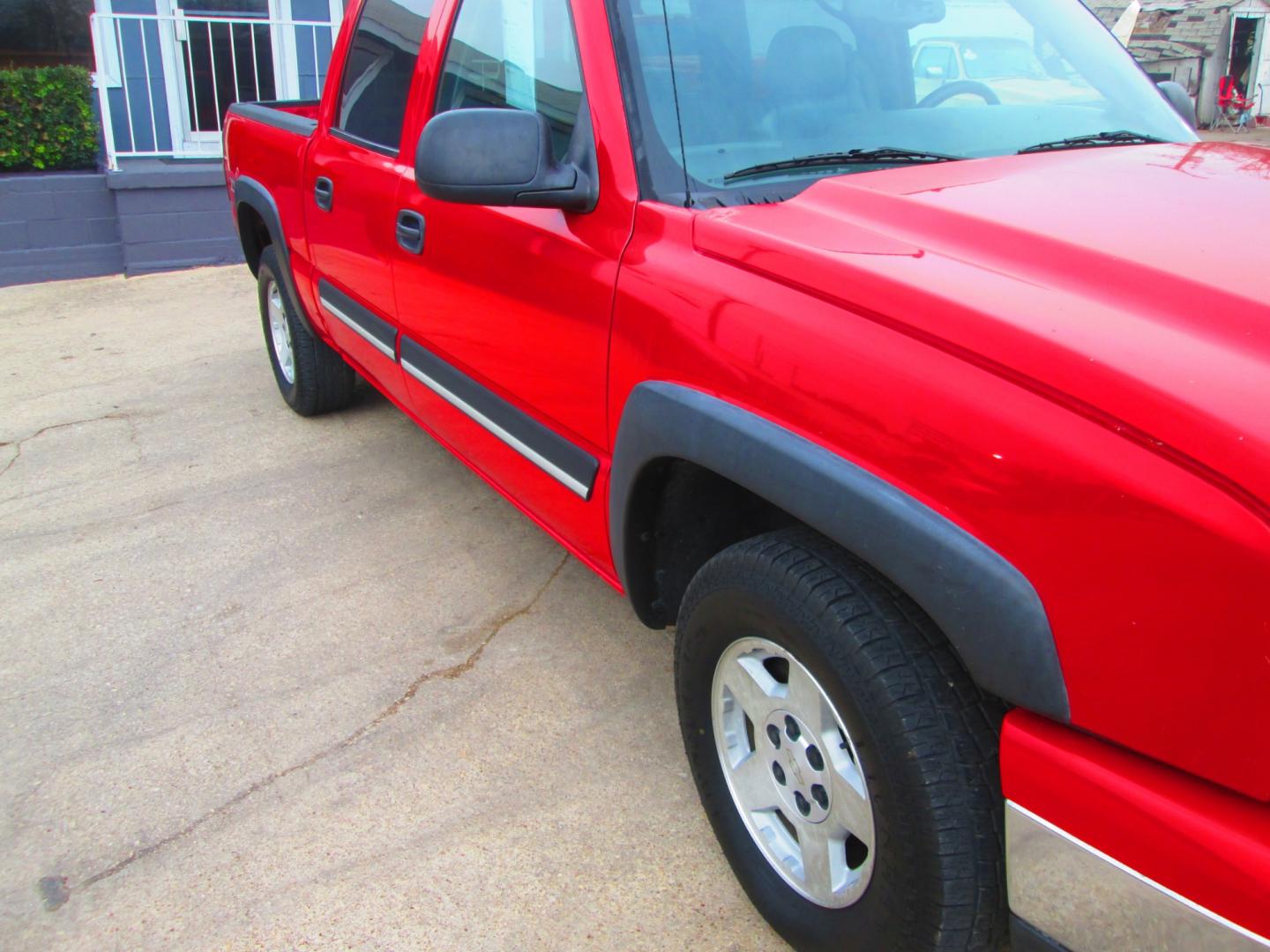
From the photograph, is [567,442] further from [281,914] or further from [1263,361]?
[1263,361]

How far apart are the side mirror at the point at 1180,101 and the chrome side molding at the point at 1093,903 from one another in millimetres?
2248

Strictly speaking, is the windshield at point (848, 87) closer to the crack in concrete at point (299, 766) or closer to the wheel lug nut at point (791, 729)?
the wheel lug nut at point (791, 729)

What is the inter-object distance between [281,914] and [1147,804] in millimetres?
1698

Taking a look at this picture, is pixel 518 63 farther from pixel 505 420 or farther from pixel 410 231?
pixel 505 420

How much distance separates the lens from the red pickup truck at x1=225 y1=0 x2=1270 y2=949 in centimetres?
135

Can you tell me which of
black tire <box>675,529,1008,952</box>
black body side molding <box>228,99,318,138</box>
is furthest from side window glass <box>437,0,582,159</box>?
black body side molding <box>228,99,318,138</box>

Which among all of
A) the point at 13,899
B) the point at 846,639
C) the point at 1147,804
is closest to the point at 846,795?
the point at 846,639

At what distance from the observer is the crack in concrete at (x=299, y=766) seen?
237 centimetres

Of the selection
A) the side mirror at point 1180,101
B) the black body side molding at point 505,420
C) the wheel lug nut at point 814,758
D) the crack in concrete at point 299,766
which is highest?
the side mirror at point 1180,101

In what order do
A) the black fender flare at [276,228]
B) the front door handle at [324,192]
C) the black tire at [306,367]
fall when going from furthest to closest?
the black tire at [306,367] → the black fender flare at [276,228] → the front door handle at [324,192]

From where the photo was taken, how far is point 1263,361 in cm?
141

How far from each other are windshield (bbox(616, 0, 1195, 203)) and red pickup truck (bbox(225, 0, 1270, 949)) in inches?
0.4

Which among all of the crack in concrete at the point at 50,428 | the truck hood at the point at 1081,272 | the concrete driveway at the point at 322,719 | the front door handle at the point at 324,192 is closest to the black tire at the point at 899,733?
the truck hood at the point at 1081,272

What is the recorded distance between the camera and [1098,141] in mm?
2516
